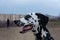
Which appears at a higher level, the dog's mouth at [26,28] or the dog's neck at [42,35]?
the dog's mouth at [26,28]

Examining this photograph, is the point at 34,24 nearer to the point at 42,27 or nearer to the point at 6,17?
the point at 42,27

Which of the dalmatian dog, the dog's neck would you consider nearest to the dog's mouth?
the dalmatian dog

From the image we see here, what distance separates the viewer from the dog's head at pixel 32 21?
769 centimetres

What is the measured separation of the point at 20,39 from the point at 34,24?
9481mm

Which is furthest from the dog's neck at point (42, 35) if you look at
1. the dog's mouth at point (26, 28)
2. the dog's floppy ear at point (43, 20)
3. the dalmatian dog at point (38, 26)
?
the dog's mouth at point (26, 28)

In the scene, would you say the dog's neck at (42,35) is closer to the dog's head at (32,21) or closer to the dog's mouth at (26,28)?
the dog's head at (32,21)

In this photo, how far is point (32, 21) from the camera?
7.76 m

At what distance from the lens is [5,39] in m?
18.1

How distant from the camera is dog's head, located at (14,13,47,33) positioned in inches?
303

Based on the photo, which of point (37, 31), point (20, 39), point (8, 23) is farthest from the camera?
point (8, 23)

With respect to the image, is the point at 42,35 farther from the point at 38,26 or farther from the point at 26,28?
the point at 26,28

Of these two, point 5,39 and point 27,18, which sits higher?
point 27,18

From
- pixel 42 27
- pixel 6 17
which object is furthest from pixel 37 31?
pixel 6 17

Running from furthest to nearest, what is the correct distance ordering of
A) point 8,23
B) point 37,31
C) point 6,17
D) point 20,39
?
point 6,17
point 8,23
point 20,39
point 37,31
